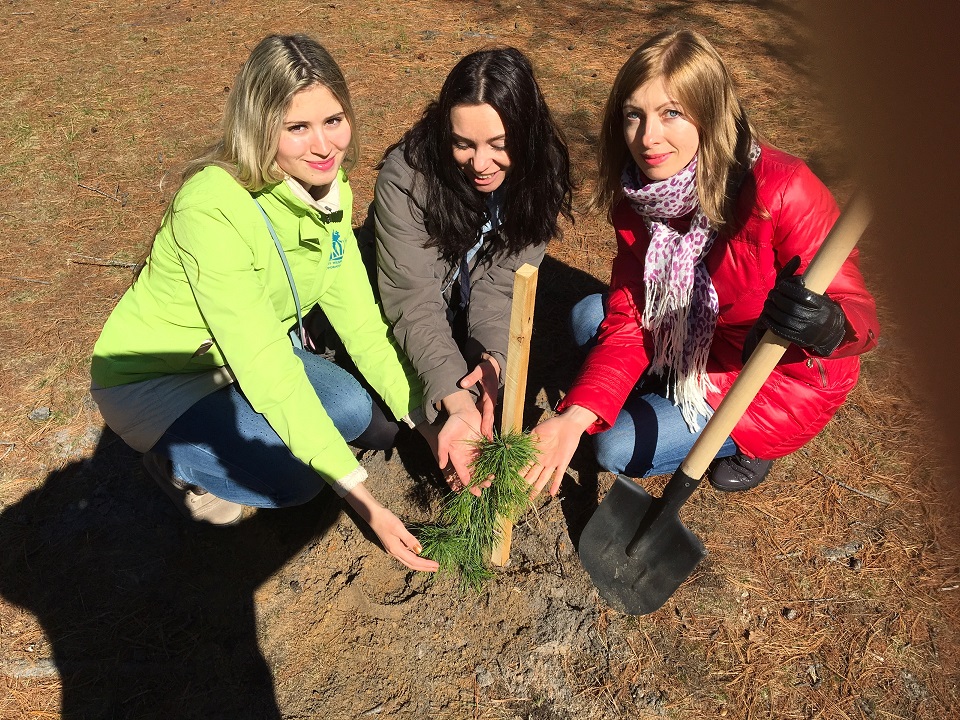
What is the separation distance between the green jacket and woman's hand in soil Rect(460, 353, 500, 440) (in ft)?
1.59

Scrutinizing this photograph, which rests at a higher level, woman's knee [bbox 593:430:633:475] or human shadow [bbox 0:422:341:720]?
woman's knee [bbox 593:430:633:475]

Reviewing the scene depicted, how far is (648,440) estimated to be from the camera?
2750mm

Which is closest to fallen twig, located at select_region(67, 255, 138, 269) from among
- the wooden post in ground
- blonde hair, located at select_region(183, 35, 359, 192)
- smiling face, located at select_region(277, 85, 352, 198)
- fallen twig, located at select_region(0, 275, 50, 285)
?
fallen twig, located at select_region(0, 275, 50, 285)

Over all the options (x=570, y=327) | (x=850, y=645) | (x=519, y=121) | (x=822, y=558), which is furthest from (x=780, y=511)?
(x=519, y=121)

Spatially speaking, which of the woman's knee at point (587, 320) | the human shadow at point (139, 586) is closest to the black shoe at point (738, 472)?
the woman's knee at point (587, 320)

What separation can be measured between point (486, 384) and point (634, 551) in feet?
2.69

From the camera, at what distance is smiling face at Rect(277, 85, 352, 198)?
7.27 ft

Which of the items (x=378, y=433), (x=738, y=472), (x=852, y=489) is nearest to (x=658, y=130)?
(x=738, y=472)

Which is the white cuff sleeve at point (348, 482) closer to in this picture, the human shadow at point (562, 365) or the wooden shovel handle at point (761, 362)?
the human shadow at point (562, 365)

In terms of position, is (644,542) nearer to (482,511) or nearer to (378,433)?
(482,511)

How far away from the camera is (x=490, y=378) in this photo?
270cm

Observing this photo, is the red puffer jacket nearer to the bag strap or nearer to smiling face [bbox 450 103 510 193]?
smiling face [bbox 450 103 510 193]

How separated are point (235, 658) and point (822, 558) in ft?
7.36

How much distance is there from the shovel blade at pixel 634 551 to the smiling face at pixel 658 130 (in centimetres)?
112
